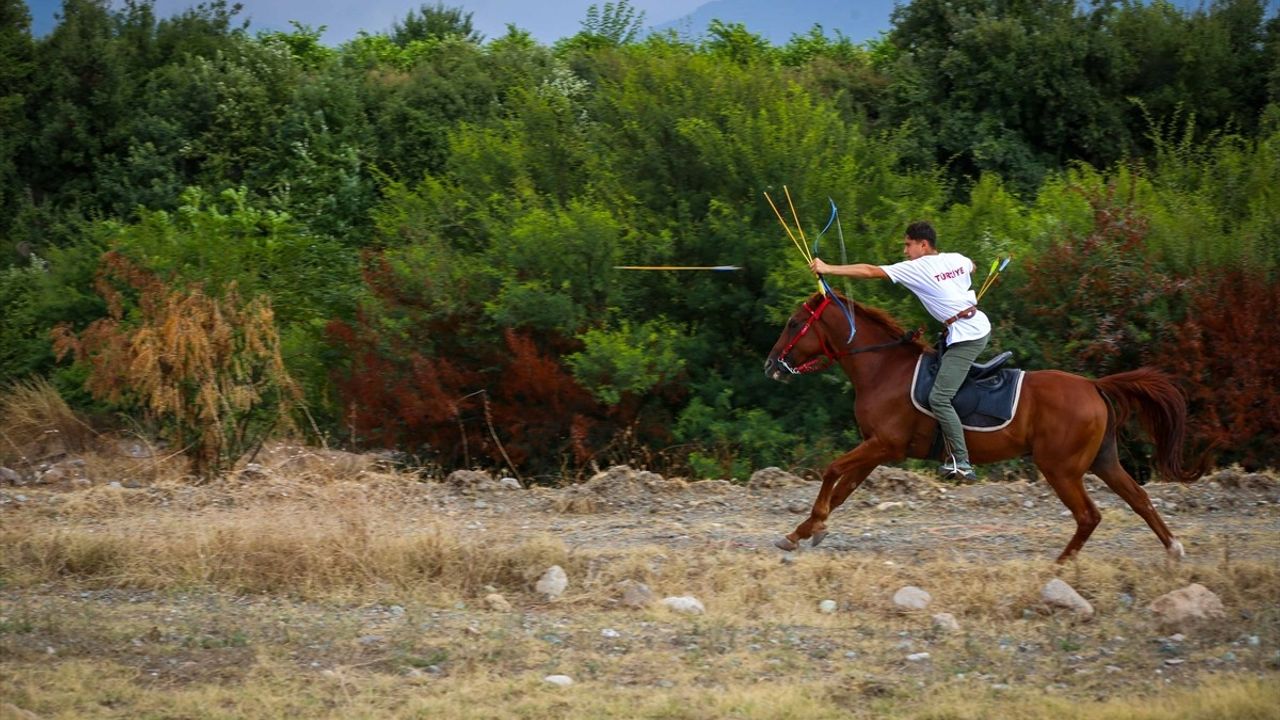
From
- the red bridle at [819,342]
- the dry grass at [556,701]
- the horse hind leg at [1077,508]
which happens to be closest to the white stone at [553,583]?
the dry grass at [556,701]

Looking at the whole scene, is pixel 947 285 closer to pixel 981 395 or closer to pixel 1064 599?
pixel 981 395

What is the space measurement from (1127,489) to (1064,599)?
1629 millimetres

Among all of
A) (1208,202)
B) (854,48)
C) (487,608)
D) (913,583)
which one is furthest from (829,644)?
(854,48)

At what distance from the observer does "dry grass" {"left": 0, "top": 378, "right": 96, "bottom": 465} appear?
63.3ft

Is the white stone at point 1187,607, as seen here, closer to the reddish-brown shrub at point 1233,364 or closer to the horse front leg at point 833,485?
the horse front leg at point 833,485

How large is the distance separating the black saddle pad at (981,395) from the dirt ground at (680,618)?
1.07 m

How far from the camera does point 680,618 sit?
9.28 meters

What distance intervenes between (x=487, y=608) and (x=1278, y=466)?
9729 mm

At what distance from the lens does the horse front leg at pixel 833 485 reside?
422 inches

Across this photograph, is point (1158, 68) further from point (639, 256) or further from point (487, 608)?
point (487, 608)

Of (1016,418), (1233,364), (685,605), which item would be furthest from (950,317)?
(1233,364)

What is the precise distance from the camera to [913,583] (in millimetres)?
9797

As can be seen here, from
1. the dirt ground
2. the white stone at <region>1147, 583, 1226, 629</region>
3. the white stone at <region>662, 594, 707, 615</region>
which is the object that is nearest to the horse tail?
the dirt ground

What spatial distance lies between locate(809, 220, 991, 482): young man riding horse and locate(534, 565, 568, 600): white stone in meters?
2.99
